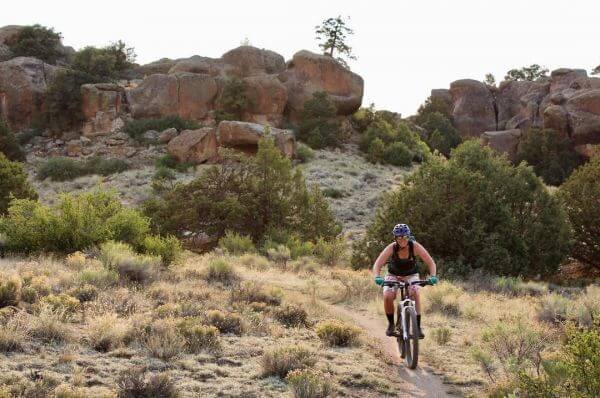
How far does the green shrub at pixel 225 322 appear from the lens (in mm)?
9914

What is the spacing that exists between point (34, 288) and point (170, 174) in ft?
93.3

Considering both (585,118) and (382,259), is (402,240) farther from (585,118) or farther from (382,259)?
(585,118)

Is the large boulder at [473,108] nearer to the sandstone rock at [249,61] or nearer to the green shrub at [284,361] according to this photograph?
the sandstone rock at [249,61]

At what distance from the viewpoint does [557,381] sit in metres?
6.43

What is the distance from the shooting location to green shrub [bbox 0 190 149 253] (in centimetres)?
1675

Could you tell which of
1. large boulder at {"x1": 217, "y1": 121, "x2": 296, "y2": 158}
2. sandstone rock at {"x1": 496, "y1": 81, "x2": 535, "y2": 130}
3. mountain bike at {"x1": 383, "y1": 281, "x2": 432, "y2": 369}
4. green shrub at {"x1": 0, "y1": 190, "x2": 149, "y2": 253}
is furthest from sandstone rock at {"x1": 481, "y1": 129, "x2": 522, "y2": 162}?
mountain bike at {"x1": 383, "y1": 281, "x2": 432, "y2": 369}

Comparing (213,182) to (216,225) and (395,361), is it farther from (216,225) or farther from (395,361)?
(395,361)

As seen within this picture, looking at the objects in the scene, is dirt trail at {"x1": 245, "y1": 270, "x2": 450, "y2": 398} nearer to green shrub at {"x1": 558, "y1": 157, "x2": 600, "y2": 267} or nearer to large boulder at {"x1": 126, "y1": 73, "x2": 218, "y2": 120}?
green shrub at {"x1": 558, "y1": 157, "x2": 600, "y2": 267}

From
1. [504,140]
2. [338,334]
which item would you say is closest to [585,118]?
[504,140]

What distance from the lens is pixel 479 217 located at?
67.8 feet

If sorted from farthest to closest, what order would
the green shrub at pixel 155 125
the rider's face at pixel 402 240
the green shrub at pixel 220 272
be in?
the green shrub at pixel 155 125
the green shrub at pixel 220 272
the rider's face at pixel 402 240

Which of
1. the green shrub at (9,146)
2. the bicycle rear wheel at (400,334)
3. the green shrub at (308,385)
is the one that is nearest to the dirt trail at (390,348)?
the bicycle rear wheel at (400,334)

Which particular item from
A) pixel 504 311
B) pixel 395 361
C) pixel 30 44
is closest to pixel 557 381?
pixel 395 361

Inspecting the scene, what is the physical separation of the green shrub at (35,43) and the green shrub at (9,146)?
13.4 metres
